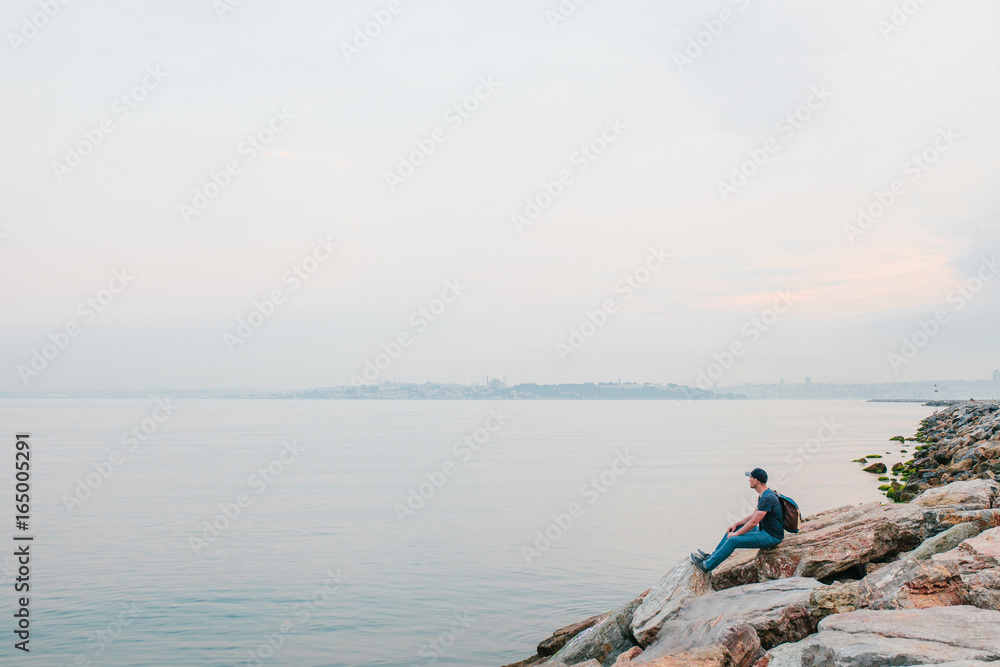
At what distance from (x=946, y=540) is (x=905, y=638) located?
4.11 m

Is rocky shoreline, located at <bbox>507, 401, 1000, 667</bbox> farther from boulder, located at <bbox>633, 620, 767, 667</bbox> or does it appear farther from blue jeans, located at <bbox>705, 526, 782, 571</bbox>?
blue jeans, located at <bbox>705, 526, 782, 571</bbox>

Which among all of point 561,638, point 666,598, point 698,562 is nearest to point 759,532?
point 698,562

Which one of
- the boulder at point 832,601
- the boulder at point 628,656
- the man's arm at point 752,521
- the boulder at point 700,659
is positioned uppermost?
the man's arm at point 752,521

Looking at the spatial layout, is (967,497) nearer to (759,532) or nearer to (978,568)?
(759,532)

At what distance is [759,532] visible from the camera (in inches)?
473

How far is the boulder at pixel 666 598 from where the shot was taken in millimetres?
11203

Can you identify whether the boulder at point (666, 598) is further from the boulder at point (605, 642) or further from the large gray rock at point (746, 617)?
the boulder at point (605, 642)

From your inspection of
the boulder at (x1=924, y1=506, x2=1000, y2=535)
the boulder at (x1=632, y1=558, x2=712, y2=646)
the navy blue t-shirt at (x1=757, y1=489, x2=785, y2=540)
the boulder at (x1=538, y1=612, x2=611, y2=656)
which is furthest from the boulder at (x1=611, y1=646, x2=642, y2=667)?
the boulder at (x1=924, y1=506, x2=1000, y2=535)

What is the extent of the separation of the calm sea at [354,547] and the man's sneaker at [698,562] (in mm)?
4406

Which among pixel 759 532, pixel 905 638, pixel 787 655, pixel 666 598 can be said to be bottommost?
pixel 905 638

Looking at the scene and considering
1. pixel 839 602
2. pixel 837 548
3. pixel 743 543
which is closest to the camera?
pixel 839 602

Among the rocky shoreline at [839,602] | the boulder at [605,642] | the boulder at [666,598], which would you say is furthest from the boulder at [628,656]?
the boulder at [605,642]

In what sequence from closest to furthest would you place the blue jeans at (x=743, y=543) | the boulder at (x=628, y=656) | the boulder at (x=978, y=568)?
1. the boulder at (x=978, y=568)
2. the boulder at (x=628, y=656)
3. the blue jeans at (x=743, y=543)

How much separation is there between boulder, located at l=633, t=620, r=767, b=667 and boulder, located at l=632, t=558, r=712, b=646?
112 cm
